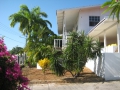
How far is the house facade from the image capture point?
10.5 meters

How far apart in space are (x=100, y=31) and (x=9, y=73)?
13065 millimetres

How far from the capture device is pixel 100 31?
15.9 m

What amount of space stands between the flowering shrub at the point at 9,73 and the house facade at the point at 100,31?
7319mm

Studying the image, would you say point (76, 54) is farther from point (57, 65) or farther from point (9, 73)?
point (9, 73)

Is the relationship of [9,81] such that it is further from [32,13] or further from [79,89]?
[32,13]

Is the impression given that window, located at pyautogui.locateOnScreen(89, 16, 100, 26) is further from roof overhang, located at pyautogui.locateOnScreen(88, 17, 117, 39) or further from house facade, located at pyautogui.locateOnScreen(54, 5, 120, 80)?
roof overhang, located at pyautogui.locateOnScreen(88, 17, 117, 39)

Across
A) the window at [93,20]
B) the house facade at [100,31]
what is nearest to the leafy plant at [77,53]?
the house facade at [100,31]

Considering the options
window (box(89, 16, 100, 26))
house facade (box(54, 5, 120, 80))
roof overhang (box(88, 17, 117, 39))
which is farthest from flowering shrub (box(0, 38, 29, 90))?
window (box(89, 16, 100, 26))

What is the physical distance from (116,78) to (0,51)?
8229mm

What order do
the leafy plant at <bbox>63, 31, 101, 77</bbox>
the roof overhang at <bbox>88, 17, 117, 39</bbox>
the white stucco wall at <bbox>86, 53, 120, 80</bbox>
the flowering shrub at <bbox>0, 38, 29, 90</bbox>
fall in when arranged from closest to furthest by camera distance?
the flowering shrub at <bbox>0, 38, 29, 90</bbox> → the white stucco wall at <bbox>86, 53, 120, 80</bbox> → the leafy plant at <bbox>63, 31, 101, 77</bbox> → the roof overhang at <bbox>88, 17, 117, 39</bbox>

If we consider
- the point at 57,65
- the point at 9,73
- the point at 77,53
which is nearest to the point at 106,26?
the point at 77,53

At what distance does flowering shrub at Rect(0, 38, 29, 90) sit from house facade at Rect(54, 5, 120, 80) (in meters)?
7.32

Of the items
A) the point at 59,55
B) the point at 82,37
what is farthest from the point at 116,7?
the point at 59,55

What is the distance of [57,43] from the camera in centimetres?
1730
